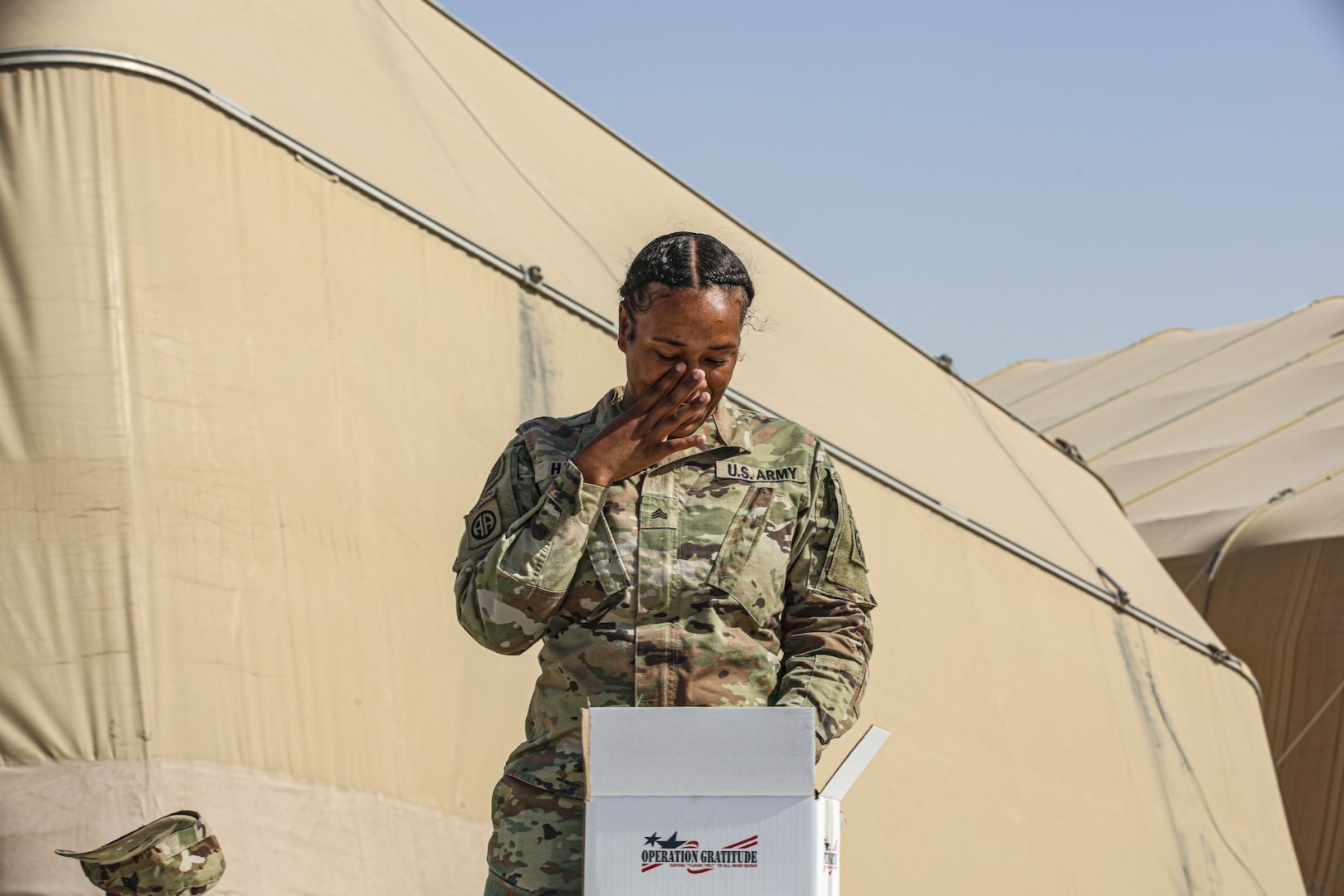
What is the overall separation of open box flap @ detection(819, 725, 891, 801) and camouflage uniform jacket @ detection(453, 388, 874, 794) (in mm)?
104

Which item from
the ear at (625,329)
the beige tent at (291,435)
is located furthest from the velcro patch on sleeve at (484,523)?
the beige tent at (291,435)

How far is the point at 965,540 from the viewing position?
6328mm

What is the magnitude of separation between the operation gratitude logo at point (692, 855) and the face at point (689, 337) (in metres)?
0.54

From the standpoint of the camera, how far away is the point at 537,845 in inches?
82.3

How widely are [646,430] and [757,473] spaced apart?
177 mm

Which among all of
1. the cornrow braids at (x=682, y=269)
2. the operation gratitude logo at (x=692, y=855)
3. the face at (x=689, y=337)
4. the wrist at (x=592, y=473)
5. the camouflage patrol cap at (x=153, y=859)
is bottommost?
the camouflage patrol cap at (x=153, y=859)

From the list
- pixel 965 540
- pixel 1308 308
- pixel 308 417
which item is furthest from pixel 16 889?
pixel 1308 308

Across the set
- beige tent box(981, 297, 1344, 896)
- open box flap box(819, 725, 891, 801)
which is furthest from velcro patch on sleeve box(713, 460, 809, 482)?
beige tent box(981, 297, 1344, 896)

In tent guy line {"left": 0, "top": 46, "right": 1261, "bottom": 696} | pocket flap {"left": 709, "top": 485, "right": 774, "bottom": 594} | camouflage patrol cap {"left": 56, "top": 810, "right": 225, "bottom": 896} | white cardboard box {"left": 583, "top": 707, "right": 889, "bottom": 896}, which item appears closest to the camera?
white cardboard box {"left": 583, "top": 707, "right": 889, "bottom": 896}

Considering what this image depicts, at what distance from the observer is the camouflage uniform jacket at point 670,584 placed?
2.13 meters

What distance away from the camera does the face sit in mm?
2201

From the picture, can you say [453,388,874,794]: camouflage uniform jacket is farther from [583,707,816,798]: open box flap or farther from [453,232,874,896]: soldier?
[583,707,816,798]: open box flap

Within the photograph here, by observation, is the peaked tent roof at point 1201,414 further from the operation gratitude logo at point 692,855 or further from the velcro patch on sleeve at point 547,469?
the operation gratitude logo at point 692,855

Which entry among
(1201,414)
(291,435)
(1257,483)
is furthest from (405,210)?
(1201,414)
